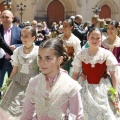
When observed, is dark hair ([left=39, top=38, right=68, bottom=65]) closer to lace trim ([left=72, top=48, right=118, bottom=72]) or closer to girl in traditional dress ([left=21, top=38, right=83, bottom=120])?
girl in traditional dress ([left=21, top=38, right=83, bottom=120])

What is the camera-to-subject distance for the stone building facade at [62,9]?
28000 mm

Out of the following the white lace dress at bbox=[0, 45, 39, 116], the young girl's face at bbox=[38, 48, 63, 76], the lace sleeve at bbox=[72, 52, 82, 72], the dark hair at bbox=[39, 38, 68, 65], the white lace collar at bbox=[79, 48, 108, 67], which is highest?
the dark hair at bbox=[39, 38, 68, 65]

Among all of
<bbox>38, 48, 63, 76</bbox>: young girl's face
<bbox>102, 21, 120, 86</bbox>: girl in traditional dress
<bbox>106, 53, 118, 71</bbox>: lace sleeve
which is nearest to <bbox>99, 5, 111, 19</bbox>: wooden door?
<bbox>102, 21, 120, 86</bbox>: girl in traditional dress

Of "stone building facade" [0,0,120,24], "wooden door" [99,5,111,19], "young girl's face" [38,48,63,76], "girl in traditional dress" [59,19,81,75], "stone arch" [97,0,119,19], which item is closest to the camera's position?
"young girl's face" [38,48,63,76]

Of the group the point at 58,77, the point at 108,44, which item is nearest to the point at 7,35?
the point at 108,44

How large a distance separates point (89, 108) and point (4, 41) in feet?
7.06

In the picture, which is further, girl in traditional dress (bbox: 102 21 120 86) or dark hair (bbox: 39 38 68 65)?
girl in traditional dress (bbox: 102 21 120 86)

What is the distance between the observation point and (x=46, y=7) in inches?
1149

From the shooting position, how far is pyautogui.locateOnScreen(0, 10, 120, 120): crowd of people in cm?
255

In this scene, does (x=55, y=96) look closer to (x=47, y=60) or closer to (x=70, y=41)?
(x=47, y=60)

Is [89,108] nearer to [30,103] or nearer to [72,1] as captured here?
[30,103]

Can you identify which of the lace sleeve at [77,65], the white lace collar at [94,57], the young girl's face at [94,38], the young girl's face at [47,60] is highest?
the young girl's face at [47,60]

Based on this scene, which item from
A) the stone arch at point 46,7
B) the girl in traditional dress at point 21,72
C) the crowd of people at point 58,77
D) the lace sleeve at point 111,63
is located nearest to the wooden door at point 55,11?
the stone arch at point 46,7

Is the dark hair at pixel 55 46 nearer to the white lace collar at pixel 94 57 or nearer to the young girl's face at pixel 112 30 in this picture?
the white lace collar at pixel 94 57
